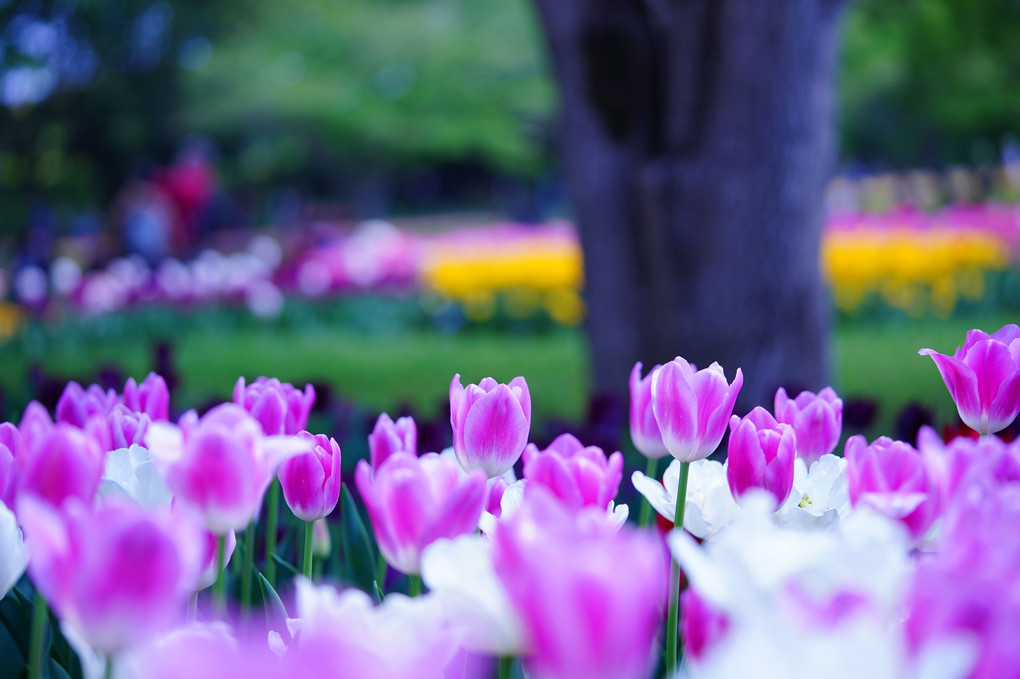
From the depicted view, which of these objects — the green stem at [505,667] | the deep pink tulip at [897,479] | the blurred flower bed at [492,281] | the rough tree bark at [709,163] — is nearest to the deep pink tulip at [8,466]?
the green stem at [505,667]

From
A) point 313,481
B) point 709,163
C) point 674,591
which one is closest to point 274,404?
point 313,481

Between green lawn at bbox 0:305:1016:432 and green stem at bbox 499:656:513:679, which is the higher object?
green stem at bbox 499:656:513:679

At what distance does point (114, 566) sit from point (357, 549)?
841 millimetres

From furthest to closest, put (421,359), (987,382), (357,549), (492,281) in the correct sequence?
(492,281) < (421,359) < (357,549) < (987,382)

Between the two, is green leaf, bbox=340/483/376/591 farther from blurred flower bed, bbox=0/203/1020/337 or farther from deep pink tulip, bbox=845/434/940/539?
blurred flower bed, bbox=0/203/1020/337

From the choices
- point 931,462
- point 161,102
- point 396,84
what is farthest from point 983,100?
point 931,462

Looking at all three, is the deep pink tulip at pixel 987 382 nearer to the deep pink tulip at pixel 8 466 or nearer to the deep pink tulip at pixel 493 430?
the deep pink tulip at pixel 493 430

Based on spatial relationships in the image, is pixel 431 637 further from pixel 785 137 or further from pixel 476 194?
pixel 476 194

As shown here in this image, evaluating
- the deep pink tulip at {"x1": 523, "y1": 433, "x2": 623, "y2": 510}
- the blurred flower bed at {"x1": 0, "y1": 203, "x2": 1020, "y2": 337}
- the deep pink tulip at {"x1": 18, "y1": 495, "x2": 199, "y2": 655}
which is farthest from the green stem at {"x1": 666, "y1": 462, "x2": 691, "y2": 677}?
the blurred flower bed at {"x1": 0, "y1": 203, "x2": 1020, "y2": 337}

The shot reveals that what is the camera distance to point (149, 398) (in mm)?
1387

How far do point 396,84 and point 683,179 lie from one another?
24273mm

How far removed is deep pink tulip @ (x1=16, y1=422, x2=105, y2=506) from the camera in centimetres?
83

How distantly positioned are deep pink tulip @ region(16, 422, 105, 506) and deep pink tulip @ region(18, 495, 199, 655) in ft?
0.57

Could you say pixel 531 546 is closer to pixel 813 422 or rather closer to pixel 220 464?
pixel 220 464
